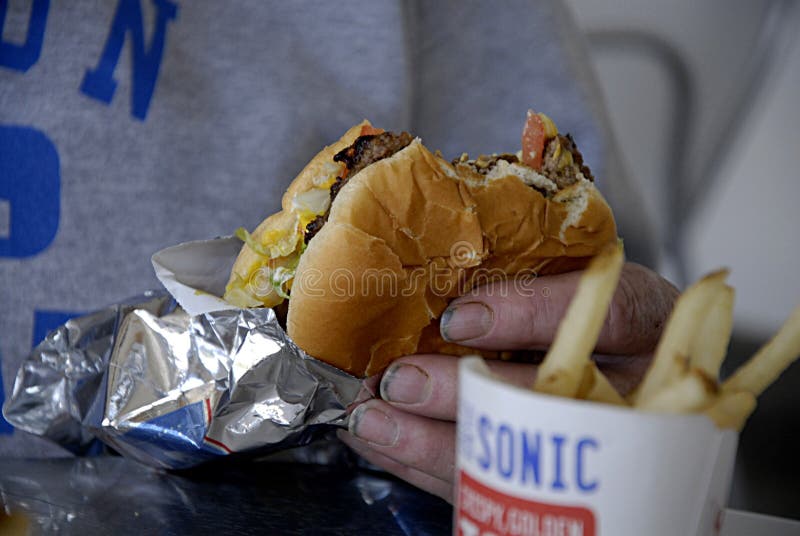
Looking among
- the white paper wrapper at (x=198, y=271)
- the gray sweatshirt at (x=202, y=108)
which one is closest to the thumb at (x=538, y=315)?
the white paper wrapper at (x=198, y=271)

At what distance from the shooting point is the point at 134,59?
3.84 feet

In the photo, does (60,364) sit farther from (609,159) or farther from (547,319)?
(609,159)

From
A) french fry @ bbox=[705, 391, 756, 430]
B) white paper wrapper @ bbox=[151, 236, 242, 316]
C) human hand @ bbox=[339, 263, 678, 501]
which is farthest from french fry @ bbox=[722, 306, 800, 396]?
white paper wrapper @ bbox=[151, 236, 242, 316]

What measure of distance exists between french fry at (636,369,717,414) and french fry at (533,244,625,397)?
4cm

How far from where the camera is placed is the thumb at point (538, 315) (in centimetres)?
79

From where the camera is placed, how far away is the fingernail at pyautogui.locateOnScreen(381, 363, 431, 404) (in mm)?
801

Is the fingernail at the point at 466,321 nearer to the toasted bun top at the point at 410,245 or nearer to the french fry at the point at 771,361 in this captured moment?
the toasted bun top at the point at 410,245

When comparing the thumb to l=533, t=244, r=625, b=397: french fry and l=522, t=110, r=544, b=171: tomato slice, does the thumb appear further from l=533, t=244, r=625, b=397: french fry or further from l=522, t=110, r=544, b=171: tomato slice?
l=533, t=244, r=625, b=397: french fry

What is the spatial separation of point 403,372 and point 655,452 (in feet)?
1.49

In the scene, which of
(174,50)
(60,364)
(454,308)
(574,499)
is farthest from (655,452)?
(174,50)

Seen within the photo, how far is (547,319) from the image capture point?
0.81 m

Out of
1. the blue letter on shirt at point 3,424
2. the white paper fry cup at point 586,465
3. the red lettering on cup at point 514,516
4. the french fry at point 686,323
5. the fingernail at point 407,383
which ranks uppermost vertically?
the french fry at point 686,323

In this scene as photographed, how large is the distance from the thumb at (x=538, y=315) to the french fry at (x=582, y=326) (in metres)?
0.40

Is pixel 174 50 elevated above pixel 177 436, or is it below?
above
